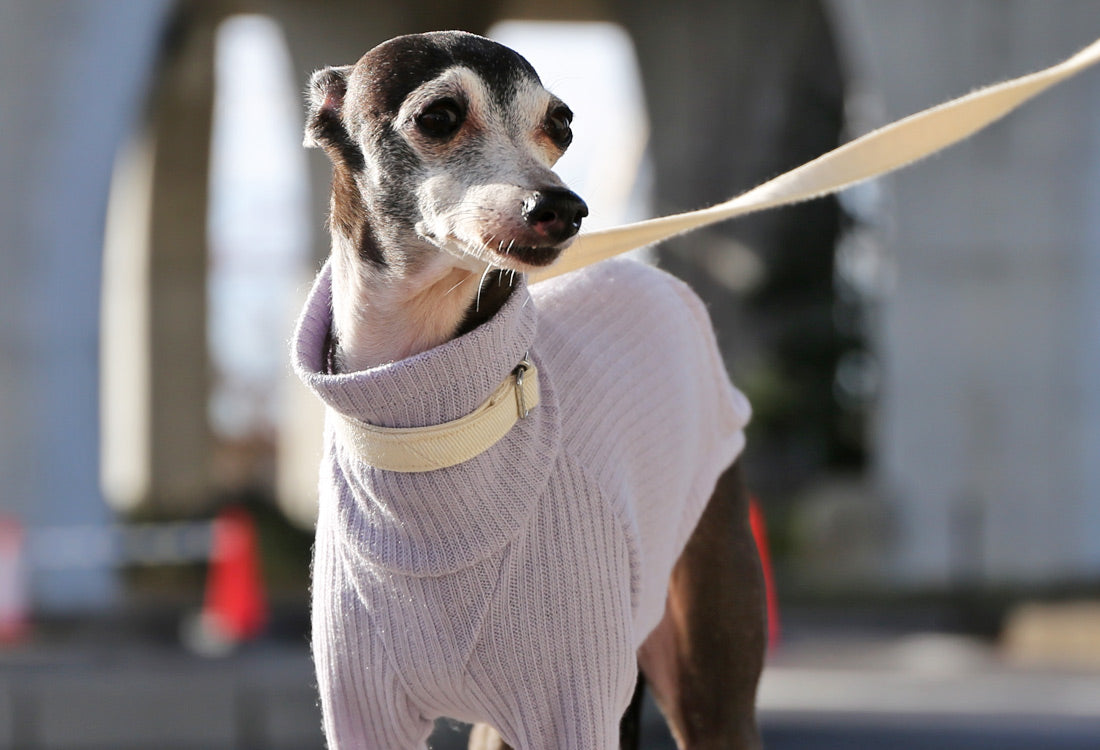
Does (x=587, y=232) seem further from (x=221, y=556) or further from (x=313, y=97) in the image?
(x=221, y=556)

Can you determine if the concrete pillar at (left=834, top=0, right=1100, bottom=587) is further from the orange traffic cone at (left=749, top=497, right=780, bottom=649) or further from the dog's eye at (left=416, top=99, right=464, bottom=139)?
the dog's eye at (left=416, top=99, right=464, bottom=139)

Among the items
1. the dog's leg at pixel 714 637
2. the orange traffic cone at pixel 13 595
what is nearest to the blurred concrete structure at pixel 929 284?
the orange traffic cone at pixel 13 595

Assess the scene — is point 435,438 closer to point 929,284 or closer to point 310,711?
point 310,711

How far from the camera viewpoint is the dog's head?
9.27 ft

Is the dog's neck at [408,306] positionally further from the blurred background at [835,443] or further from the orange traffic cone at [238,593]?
the orange traffic cone at [238,593]

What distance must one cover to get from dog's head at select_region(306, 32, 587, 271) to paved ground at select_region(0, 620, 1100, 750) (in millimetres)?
4834

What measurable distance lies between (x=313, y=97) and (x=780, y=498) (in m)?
18.3

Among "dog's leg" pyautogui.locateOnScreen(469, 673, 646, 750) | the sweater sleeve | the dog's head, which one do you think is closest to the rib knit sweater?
the sweater sleeve

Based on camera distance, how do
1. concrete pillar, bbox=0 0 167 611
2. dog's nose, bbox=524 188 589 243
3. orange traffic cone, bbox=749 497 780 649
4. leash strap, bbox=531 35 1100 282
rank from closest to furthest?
1. dog's nose, bbox=524 188 589 243
2. leash strap, bbox=531 35 1100 282
3. orange traffic cone, bbox=749 497 780 649
4. concrete pillar, bbox=0 0 167 611

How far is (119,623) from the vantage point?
499 inches

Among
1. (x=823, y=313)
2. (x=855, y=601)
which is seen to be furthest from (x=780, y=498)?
(x=855, y=601)

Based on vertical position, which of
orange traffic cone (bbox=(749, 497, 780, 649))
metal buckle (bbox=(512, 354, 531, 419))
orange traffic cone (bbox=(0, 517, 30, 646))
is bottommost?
orange traffic cone (bbox=(0, 517, 30, 646))

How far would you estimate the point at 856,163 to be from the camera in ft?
11.5

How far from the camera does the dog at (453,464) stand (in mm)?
2895
